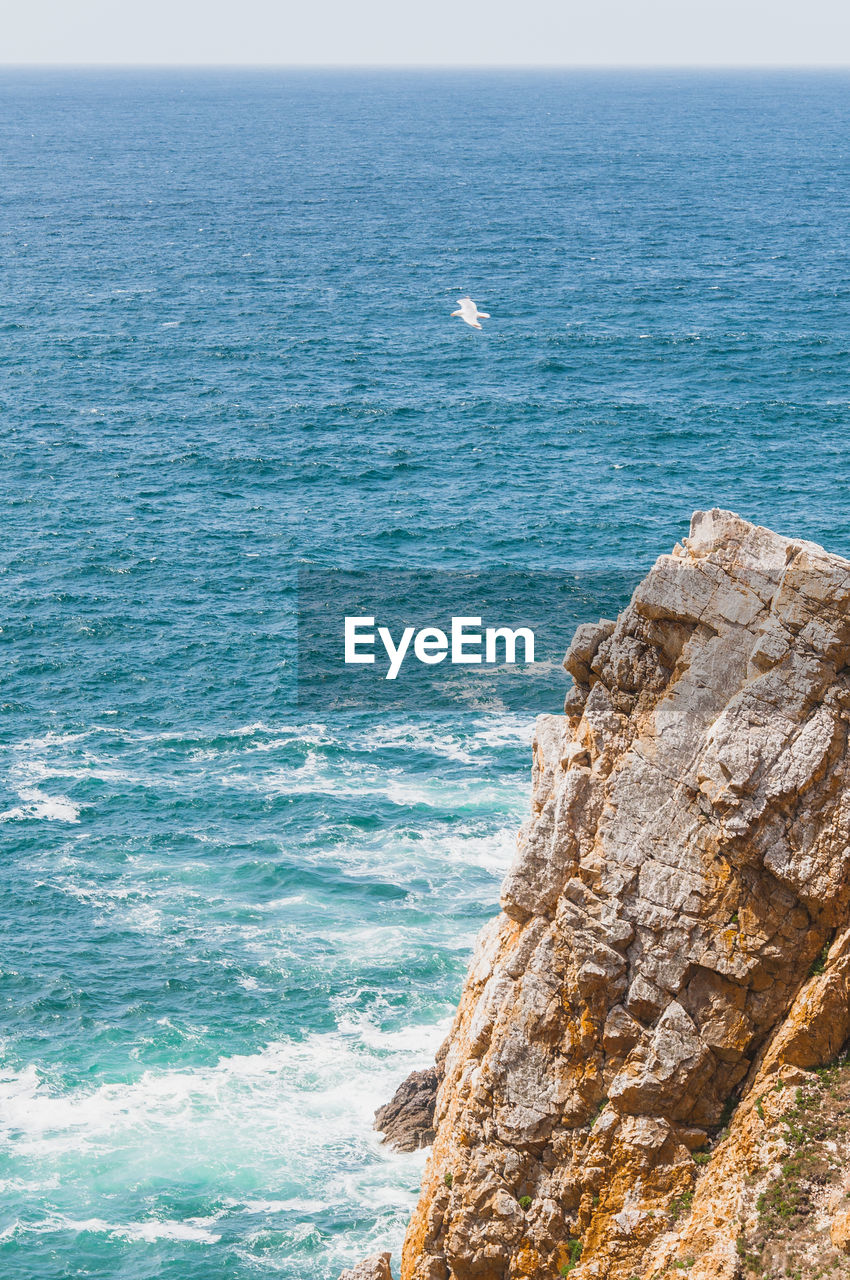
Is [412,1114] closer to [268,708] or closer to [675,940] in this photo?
[675,940]

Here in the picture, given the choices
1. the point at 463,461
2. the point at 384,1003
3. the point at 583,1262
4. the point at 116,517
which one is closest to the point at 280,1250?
the point at 384,1003

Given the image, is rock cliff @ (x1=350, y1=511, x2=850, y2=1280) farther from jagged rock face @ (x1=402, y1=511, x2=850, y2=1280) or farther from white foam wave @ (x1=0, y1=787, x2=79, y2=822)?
white foam wave @ (x1=0, y1=787, x2=79, y2=822)

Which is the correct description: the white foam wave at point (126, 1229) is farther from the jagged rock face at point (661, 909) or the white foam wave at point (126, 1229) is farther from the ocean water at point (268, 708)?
the jagged rock face at point (661, 909)

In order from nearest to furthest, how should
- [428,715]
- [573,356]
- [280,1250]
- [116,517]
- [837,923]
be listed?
[837,923], [280,1250], [428,715], [116,517], [573,356]

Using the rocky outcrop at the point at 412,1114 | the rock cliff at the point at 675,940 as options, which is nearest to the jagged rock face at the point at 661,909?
the rock cliff at the point at 675,940

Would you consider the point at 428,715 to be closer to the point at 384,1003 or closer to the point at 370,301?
the point at 384,1003

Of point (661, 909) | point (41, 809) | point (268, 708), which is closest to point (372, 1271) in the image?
point (661, 909)
